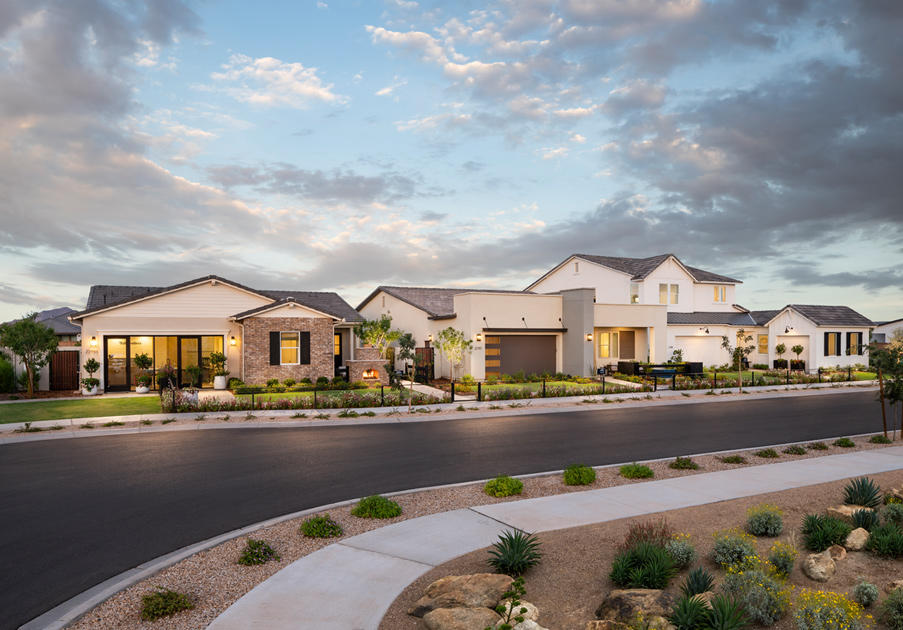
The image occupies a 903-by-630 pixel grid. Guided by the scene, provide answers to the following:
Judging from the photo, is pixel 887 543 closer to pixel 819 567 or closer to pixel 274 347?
pixel 819 567

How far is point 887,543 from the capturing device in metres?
6.99

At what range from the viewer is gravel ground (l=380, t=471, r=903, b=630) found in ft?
19.0

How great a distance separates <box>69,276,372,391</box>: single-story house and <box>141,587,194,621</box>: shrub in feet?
81.8

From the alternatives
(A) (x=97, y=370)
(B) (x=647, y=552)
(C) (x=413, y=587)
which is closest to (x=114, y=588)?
(C) (x=413, y=587)

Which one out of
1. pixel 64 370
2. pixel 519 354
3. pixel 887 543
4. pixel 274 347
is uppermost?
pixel 274 347

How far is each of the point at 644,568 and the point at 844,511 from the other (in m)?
4.18

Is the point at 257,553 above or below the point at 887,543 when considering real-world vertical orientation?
below

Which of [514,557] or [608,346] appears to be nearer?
[514,557]

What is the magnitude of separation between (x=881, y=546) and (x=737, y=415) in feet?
50.5

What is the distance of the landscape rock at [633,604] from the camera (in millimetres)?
5473

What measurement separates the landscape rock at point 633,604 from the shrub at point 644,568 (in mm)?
290

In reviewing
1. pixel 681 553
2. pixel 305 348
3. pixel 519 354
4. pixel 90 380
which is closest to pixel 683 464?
pixel 681 553

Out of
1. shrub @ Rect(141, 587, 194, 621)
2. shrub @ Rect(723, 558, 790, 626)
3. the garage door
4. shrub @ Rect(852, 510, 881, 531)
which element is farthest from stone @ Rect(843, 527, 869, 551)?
the garage door

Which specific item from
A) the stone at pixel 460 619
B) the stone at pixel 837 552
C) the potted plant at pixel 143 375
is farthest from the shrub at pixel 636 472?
the potted plant at pixel 143 375
